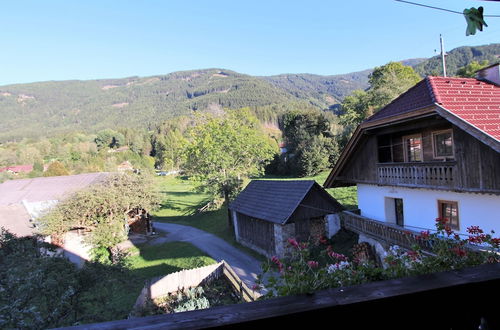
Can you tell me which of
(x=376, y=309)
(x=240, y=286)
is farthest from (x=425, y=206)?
(x=376, y=309)

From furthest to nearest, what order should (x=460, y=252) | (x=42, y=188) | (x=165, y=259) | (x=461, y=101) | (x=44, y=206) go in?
(x=42, y=188) < (x=44, y=206) < (x=165, y=259) < (x=461, y=101) < (x=460, y=252)

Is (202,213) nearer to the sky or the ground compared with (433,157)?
nearer to the ground

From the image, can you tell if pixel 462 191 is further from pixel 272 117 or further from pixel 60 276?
pixel 272 117

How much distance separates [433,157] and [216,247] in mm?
14613

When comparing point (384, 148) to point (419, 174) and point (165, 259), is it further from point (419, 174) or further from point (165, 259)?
point (165, 259)

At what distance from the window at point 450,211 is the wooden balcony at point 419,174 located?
36.8 inches

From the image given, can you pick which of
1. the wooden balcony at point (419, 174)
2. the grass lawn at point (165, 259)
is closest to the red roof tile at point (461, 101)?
the wooden balcony at point (419, 174)

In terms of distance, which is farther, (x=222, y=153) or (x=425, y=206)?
(x=222, y=153)

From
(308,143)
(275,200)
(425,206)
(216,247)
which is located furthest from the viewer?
(308,143)

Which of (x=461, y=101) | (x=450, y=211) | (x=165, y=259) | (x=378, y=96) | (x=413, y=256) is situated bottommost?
(x=165, y=259)

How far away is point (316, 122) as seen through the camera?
4728 centimetres

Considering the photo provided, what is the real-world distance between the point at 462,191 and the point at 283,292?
384 inches

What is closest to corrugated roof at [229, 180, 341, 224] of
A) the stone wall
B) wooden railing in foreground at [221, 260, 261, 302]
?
the stone wall

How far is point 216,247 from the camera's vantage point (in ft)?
71.7
